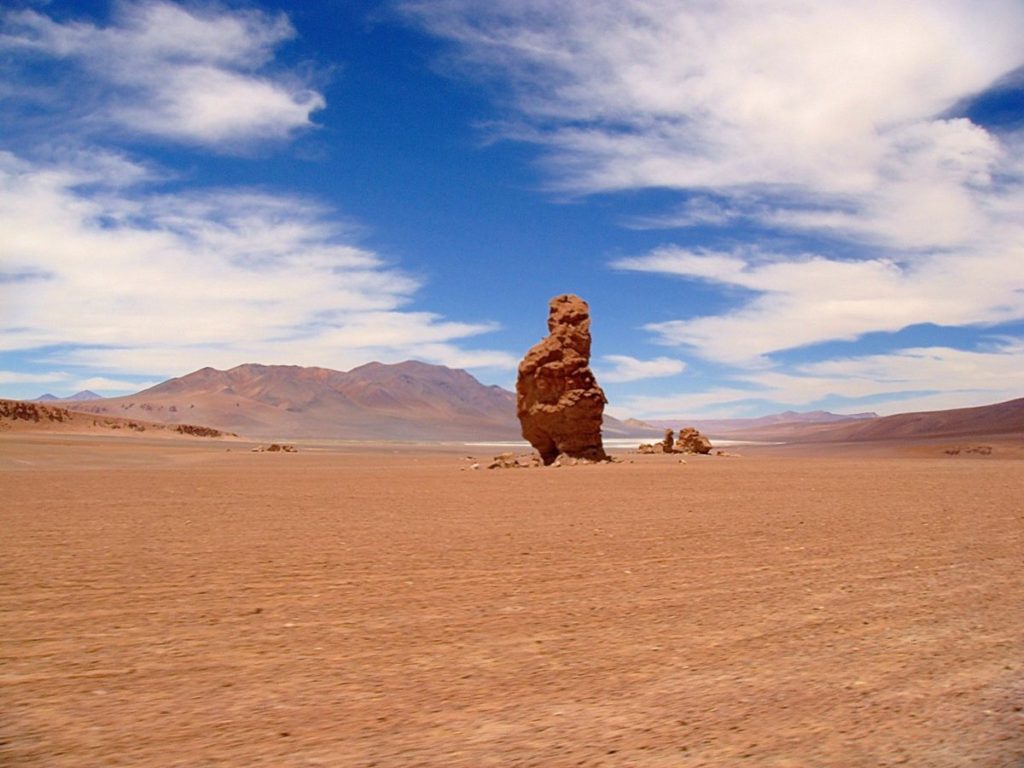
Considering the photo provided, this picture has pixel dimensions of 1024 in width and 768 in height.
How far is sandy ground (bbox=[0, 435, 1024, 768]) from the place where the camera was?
396 cm

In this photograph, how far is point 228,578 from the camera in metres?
7.59

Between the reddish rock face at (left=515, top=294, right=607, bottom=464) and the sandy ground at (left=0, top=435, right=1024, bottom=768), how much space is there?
74.3 ft

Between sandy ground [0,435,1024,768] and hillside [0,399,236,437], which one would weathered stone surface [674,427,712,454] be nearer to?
sandy ground [0,435,1024,768]

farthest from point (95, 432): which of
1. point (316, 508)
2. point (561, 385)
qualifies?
point (316, 508)

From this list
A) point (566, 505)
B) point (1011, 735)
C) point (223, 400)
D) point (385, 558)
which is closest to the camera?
point (1011, 735)

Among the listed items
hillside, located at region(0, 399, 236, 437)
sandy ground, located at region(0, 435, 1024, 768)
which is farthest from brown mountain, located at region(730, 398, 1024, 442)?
sandy ground, located at region(0, 435, 1024, 768)

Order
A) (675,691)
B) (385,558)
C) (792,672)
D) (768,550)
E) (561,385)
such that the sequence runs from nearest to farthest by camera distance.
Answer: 1. (675,691)
2. (792,672)
3. (385,558)
4. (768,550)
5. (561,385)

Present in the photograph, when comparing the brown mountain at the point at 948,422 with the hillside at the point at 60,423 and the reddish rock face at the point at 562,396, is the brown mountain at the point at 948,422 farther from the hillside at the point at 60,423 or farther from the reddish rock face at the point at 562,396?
the hillside at the point at 60,423

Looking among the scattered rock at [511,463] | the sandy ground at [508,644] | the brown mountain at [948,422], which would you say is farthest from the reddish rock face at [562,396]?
the brown mountain at [948,422]

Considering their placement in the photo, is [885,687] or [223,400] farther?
[223,400]

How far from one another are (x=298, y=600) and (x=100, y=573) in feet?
7.87

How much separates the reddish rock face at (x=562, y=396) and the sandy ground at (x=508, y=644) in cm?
2265

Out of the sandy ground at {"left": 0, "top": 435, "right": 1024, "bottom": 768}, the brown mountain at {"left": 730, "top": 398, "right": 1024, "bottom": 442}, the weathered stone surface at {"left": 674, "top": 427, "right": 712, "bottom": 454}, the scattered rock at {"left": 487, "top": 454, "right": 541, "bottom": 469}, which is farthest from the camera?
the brown mountain at {"left": 730, "top": 398, "right": 1024, "bottom": 442}

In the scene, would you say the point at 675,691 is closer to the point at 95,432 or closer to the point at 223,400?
the point at 95,432
